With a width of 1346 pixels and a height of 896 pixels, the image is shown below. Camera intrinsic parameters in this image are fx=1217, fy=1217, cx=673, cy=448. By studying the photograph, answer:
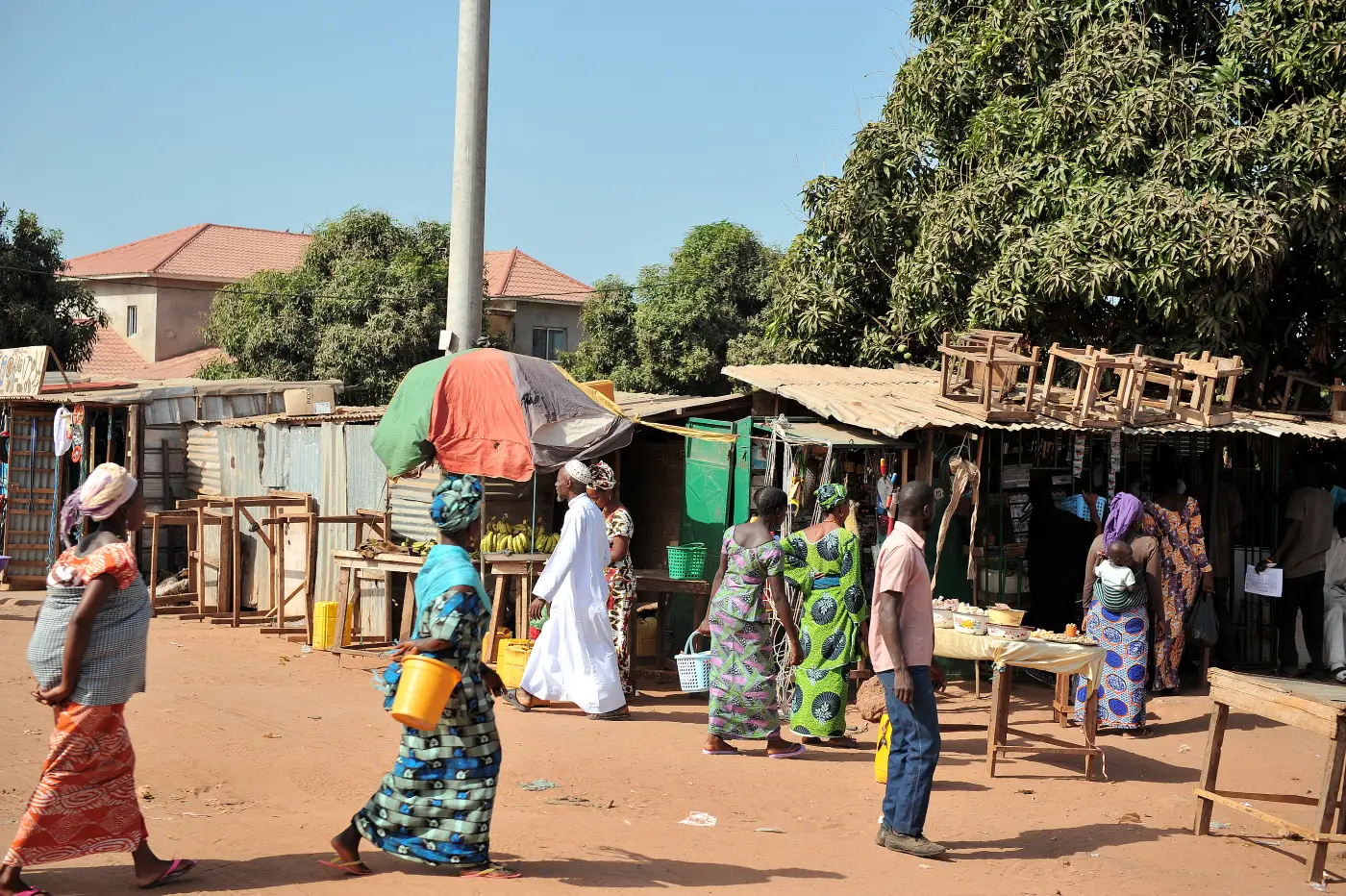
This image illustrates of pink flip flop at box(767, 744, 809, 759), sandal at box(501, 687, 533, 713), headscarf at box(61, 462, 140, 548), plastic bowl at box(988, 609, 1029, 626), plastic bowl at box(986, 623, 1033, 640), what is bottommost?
sandal at box(501, 687, 533, 713)

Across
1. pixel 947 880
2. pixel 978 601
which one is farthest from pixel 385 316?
pixel 947 880

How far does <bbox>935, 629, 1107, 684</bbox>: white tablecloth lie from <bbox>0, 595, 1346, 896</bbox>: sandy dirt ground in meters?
0.77

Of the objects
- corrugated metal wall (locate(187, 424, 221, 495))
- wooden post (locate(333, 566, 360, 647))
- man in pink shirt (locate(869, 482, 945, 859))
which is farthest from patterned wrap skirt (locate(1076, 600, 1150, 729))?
corrugated metal wall (locate(187, 424, 221, 495))

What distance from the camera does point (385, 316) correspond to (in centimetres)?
2705

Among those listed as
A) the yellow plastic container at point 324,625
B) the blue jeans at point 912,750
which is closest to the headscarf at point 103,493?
the blue jeans at point 912,750

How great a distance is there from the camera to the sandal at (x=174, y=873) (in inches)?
193

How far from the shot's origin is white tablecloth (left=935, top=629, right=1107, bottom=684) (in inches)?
301

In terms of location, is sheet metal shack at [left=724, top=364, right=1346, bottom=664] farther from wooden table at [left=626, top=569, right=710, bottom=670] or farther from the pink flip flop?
the pink flip flop

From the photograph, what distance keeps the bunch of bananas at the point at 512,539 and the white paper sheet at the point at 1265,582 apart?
21.1 ft

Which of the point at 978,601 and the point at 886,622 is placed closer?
the point at 886,622

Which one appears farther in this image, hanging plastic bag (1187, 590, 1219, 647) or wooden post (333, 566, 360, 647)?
wooden post (333, 566, 360, 647)

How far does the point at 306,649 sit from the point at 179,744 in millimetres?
4359

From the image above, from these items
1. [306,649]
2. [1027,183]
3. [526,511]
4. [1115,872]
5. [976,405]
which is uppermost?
[1027,183]

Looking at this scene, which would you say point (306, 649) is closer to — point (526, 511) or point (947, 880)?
point (526, 511)
